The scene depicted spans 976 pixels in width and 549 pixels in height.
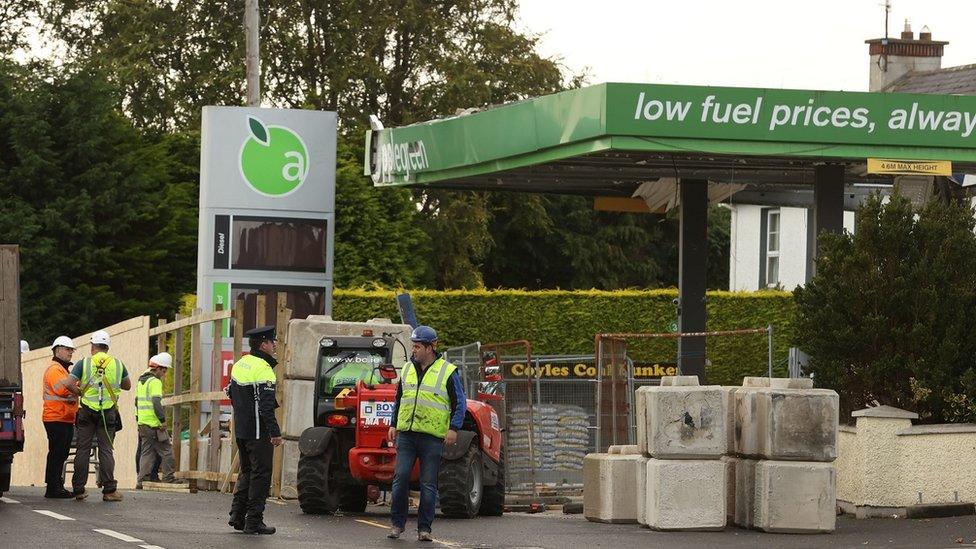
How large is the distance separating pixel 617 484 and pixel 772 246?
3413cm

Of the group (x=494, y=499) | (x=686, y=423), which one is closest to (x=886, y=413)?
(x=686, y=423)

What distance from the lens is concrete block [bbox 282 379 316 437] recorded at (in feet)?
68.8

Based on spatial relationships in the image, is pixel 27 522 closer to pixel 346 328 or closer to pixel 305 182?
pixel 346 328

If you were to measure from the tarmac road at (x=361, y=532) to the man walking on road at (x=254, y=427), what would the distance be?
21 centimetres

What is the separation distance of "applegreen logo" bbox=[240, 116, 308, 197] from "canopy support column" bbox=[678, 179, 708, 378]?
572 cm

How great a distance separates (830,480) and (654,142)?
22.2 feet

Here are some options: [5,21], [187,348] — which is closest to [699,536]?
[187,348]

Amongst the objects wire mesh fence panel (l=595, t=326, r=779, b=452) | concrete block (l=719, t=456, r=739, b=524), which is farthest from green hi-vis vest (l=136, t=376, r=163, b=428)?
concrete block (l=719, t=456, r=739, b=524)

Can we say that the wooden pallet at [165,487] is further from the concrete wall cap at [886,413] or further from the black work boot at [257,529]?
the concrete wall cap at [886,413]

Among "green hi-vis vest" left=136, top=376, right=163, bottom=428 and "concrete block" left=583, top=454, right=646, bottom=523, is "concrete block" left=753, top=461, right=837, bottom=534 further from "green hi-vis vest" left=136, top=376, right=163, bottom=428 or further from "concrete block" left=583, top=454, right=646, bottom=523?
"green hi-vis vest" left=136, top=376, right=163, bottom=428

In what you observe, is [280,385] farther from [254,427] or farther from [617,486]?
[254,427]

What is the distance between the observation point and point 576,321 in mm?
34344

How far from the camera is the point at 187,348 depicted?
32.4 m

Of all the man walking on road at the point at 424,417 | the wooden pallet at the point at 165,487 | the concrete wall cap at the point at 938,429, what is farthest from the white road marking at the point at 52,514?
the concrete wall cap at the point at 938,429
